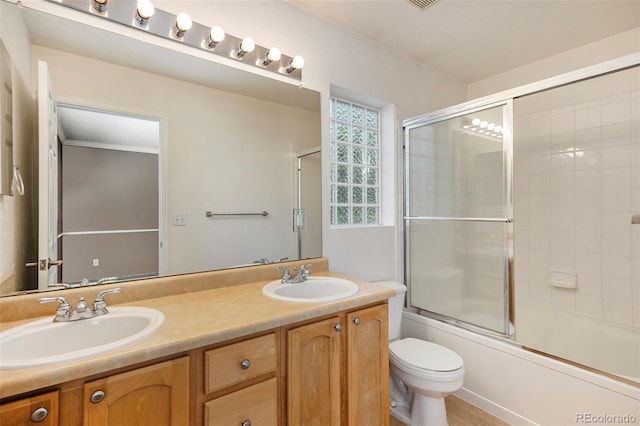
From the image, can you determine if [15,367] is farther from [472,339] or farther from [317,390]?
[472,339]

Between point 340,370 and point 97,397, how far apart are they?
873mm

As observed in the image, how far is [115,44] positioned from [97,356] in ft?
4.09

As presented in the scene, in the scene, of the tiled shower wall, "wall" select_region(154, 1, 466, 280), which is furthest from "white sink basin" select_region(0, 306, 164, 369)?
the tiled shower wall

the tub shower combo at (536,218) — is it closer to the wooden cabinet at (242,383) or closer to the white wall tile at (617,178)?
the white wall tile at (617,178)

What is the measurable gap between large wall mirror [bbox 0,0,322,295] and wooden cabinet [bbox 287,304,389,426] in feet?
1.98

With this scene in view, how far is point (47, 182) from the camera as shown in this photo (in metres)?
1.15

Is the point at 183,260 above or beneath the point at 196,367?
above

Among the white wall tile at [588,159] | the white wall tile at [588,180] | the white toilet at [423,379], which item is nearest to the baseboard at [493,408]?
the white toilet at [423,379]

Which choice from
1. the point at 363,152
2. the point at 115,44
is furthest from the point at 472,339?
the point at 115,44

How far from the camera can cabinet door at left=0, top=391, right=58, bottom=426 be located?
686 millimetres

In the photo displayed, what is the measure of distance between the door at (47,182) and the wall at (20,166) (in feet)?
0.10

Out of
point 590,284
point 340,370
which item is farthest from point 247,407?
point 590,284

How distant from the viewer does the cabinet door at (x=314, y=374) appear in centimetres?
114

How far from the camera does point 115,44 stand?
1.27m
